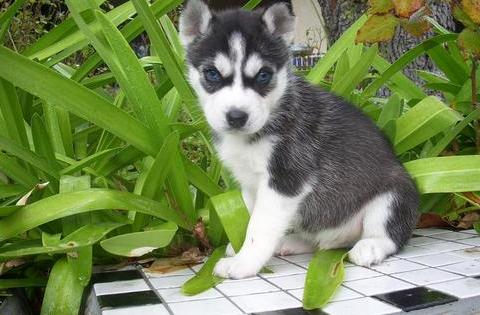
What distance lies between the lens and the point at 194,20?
7.05ft

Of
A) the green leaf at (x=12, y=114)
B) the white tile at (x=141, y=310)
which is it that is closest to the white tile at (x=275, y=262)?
the white tile at (x=141, y=310)

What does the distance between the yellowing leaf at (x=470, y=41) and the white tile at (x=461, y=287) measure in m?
0.88

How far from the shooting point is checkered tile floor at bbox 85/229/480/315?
160cm

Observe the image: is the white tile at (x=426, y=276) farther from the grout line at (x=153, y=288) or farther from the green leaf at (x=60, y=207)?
the green leaf at (x=60, y=207)

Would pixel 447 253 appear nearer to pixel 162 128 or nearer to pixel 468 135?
pixel 468 135

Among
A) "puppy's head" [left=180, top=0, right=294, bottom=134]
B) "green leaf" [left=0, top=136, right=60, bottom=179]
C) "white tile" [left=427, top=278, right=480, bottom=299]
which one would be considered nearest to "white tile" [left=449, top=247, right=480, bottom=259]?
"white tile" [left=427, top=278, right=480, bottom=299]

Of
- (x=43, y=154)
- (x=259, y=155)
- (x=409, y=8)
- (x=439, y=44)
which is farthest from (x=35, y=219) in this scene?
(x=439, y=44)

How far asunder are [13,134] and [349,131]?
1.30m

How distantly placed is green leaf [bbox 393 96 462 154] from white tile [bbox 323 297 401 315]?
43.0 inches

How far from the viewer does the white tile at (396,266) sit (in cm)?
194

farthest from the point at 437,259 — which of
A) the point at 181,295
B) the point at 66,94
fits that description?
the point at 66,94

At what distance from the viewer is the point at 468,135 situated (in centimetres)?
281

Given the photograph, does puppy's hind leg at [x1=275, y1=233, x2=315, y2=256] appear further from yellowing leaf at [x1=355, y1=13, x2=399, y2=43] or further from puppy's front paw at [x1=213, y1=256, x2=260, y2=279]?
yellowing leaf at [x1=355, y1=13, x2=399, y2=43]

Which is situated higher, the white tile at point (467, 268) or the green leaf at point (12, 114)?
the green leaf at point (12, 114)
